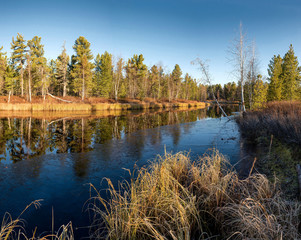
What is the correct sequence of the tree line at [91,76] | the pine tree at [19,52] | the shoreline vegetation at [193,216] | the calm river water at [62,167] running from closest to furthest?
the shoreline vegetation at [193,216], the calm river water at [62,167], the tree line at [91,76], the pine tree at [19,52]

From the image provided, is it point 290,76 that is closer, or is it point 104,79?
point 290,76

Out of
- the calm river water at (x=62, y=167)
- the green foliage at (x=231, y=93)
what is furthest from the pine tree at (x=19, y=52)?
the green foliage at (x=231, y=93)

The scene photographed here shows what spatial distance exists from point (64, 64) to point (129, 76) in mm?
19160

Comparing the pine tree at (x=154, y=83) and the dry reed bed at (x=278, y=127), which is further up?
the pine tree at (x=154, y=83)

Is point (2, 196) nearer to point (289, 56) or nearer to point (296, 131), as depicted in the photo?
point (296, 131)

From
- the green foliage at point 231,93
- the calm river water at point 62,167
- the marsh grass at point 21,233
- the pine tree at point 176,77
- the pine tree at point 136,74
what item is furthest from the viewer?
the green foliage at point 231,93

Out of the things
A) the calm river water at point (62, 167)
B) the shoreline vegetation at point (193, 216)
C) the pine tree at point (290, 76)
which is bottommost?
the calm river water at point (62, 167)

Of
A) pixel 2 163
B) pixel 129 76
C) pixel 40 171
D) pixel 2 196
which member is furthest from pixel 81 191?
pixel 129 76

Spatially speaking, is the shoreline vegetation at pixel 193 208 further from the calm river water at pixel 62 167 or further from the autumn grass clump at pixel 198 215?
the calm river water at pixel 62 167

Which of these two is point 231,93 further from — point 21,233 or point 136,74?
point 21,233

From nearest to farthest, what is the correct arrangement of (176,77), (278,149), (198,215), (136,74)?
(198,215) < (278,149) < (136,74) < (176,77)

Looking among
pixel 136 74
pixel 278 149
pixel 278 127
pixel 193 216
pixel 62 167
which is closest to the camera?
pixel 193 216

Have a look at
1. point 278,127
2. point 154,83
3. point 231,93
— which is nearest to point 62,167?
point 278,127

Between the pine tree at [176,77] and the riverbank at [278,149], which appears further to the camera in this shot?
the pine tree at [176,77]
